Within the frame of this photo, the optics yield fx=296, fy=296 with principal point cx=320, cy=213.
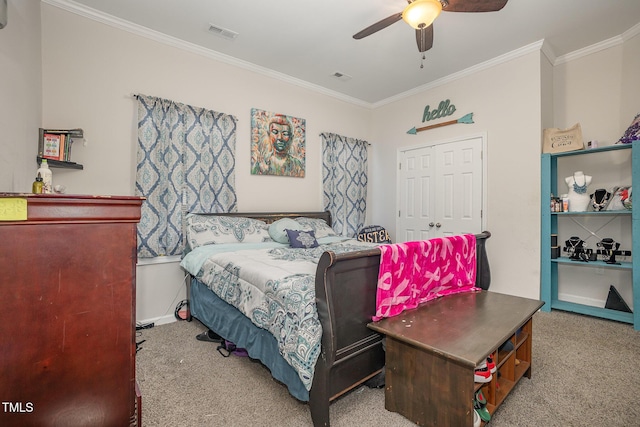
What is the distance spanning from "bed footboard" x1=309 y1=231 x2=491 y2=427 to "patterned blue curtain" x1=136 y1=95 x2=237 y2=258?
86.6 inches

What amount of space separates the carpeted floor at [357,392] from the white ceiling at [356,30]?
9.85ft

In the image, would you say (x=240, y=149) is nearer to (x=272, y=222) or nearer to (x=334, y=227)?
(x=272, y=222)

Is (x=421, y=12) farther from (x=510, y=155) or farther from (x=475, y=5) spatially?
(x=510, y=155)

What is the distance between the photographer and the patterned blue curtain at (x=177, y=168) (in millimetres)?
2947

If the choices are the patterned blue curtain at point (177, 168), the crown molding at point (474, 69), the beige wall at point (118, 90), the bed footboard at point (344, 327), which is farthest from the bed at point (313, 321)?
the crown molding at point (474, 69)

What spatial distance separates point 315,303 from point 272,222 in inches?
90.2

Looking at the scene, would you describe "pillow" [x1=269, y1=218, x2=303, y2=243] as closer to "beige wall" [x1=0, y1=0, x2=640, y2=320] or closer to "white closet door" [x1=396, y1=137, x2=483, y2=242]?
"beige wall" [x1=0, y1=0, x2=640, y2=320]

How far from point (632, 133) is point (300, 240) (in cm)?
343

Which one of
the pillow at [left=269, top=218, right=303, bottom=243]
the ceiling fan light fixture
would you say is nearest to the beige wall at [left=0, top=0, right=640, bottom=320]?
the pillow at [left=269, top=218, right=303, bottom=243]

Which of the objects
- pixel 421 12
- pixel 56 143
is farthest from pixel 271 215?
pixel 421 12

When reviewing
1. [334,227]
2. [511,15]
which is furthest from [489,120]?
[334,227]

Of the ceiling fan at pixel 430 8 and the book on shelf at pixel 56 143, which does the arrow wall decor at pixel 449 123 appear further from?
the book on shelf at pixel 56 143

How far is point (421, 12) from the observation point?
2.02m

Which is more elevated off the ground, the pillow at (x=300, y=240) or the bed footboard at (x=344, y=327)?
the pillow at (x=300, y=240)
